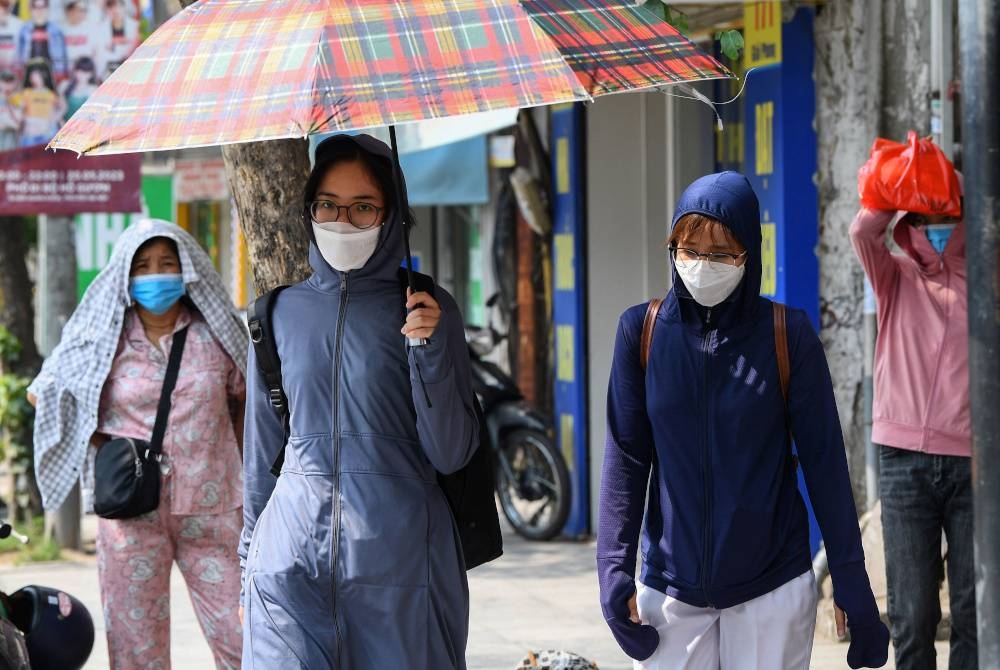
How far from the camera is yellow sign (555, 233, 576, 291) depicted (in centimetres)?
966

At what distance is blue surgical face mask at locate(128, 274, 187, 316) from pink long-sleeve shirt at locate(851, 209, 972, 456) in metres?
2.18

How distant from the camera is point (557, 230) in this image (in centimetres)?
988

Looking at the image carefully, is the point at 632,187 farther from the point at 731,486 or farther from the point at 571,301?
the point at 731,486

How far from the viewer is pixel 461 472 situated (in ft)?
12.1

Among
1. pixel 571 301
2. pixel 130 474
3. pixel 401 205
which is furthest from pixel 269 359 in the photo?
pixel 571 301

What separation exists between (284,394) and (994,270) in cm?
161

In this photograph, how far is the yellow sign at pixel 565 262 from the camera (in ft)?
31.7

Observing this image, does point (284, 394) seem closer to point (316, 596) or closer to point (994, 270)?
point (316, 596)

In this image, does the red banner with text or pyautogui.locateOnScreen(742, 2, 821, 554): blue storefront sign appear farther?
the red banner with text

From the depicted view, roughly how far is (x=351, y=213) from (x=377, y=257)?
A: 0.12m

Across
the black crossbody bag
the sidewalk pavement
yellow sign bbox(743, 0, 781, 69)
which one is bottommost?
the sidewalk pavement

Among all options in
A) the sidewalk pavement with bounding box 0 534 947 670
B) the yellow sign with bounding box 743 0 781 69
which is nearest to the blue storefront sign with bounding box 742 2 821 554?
the yellow sign with bounding box 743 0 781 69

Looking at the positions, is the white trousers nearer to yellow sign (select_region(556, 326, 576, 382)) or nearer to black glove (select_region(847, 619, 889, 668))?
black glove (select_region(847, 619, 889, 668))

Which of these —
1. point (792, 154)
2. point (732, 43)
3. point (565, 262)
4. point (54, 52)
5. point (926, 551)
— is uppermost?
point (54, 52)
